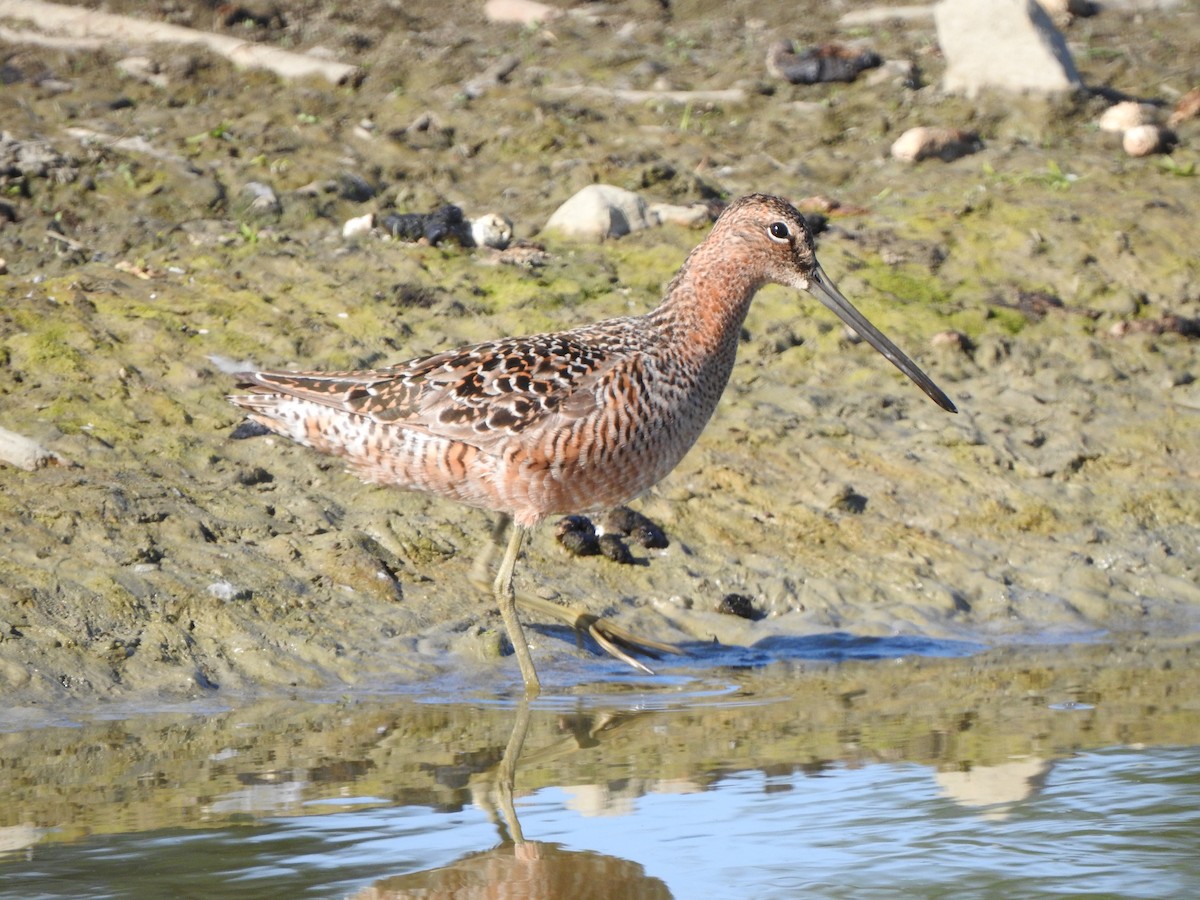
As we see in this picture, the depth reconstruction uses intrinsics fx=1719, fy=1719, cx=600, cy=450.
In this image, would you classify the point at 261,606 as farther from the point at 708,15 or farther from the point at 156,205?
the point at 708,15

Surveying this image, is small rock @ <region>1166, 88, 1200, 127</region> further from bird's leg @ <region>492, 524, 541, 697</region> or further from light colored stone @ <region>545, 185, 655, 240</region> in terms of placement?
bird's leg @ <region>492, 524, 541, 697</region>

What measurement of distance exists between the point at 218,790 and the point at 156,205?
214 inches

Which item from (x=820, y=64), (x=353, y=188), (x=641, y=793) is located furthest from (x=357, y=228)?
(x=641, y=793)

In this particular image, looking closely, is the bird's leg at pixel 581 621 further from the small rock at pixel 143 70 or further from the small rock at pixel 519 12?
the small rock at pixel 519 12

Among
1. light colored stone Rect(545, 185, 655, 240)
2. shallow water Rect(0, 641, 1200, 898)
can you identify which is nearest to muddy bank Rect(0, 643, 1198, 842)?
shallow water Rect(0, 641, 1200, 898)

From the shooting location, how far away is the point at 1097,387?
8.43 metres

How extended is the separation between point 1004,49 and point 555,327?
4387mm

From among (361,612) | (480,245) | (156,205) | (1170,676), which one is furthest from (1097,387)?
(156,205)

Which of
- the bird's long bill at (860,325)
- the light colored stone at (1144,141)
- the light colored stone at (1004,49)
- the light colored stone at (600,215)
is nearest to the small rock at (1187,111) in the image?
the light colored stone at (1144,141)

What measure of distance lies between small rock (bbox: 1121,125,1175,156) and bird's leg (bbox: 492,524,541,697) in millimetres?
5873

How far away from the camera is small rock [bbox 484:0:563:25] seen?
43.2 feet

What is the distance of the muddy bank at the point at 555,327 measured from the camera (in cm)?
641

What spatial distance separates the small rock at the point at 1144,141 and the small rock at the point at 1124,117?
18 centimetres

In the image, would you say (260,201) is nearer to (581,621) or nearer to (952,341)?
(952,341)
